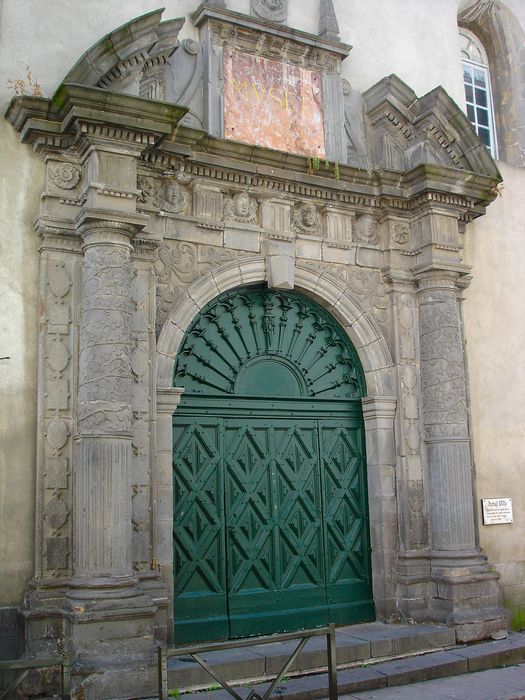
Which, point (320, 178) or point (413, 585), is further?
point (320, 178)

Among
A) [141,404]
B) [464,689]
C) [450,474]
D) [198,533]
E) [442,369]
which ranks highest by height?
[442,369]

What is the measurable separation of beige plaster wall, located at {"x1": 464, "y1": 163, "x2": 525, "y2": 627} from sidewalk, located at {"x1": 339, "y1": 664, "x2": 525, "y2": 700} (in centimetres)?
173

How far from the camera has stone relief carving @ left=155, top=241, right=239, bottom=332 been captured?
23.8 ft

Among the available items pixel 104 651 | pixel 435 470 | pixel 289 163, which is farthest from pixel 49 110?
pixel 435 470

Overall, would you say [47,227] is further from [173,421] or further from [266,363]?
[266,363]

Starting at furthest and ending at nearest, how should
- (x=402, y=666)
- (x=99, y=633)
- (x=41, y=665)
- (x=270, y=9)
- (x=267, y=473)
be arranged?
(x=270, y=9), (x=267, y=473), (x=402, y=666), (x=99, y=633), (x=41, y=665)

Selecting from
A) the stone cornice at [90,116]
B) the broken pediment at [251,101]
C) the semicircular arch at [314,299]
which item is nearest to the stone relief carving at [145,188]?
the broken pediment at [251,101]

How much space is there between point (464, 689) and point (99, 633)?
2911 mm

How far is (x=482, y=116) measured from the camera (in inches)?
402

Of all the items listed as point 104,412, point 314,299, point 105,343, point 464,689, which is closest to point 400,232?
point 314,299

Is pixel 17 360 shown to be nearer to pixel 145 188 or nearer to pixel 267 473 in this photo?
pixel 145 188

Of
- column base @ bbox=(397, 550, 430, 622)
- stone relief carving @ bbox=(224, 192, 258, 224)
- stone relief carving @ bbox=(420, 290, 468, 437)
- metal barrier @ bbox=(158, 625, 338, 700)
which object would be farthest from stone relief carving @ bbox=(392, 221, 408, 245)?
metal barrier @ bbox=(158, 625, 338, 700)

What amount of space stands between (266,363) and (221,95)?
2570 millimetres

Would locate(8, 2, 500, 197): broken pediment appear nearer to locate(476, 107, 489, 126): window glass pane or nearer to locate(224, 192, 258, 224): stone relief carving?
locate(224, 192, 258, 224): stone relief carving
